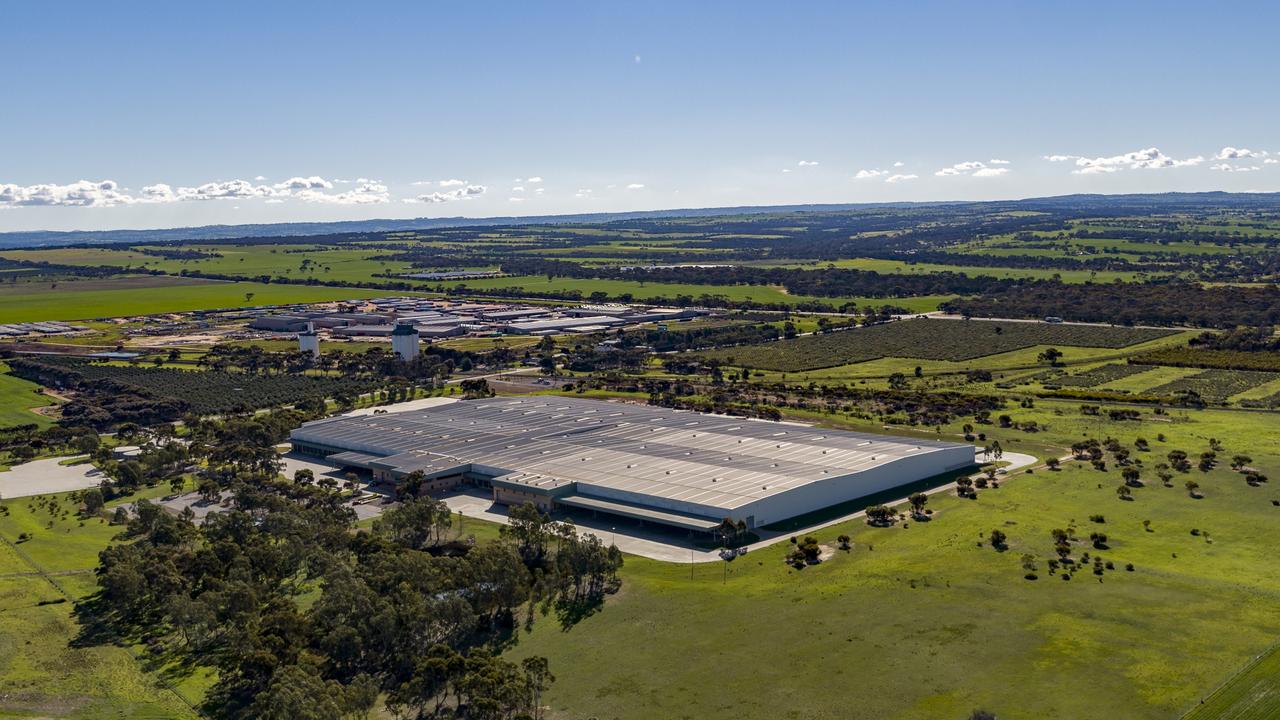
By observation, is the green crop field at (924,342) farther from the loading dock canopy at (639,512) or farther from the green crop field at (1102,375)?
the loading dock canopy at (639,512)

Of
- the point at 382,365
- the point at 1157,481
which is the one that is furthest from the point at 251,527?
the point at 382,365

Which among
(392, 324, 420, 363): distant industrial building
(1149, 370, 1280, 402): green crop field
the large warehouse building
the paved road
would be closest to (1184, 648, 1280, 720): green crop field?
the large warehouse building

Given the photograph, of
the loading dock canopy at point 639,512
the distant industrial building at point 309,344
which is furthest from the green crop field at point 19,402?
the loading dock canopy at point 639,512

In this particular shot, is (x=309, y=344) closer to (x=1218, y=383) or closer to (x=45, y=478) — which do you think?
(x=45, y=478)

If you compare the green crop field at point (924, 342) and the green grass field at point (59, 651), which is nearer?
the green grass field at point (59, 651)

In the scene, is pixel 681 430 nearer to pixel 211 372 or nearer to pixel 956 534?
pixel 956 534

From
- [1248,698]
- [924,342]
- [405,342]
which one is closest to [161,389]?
[405,342]
